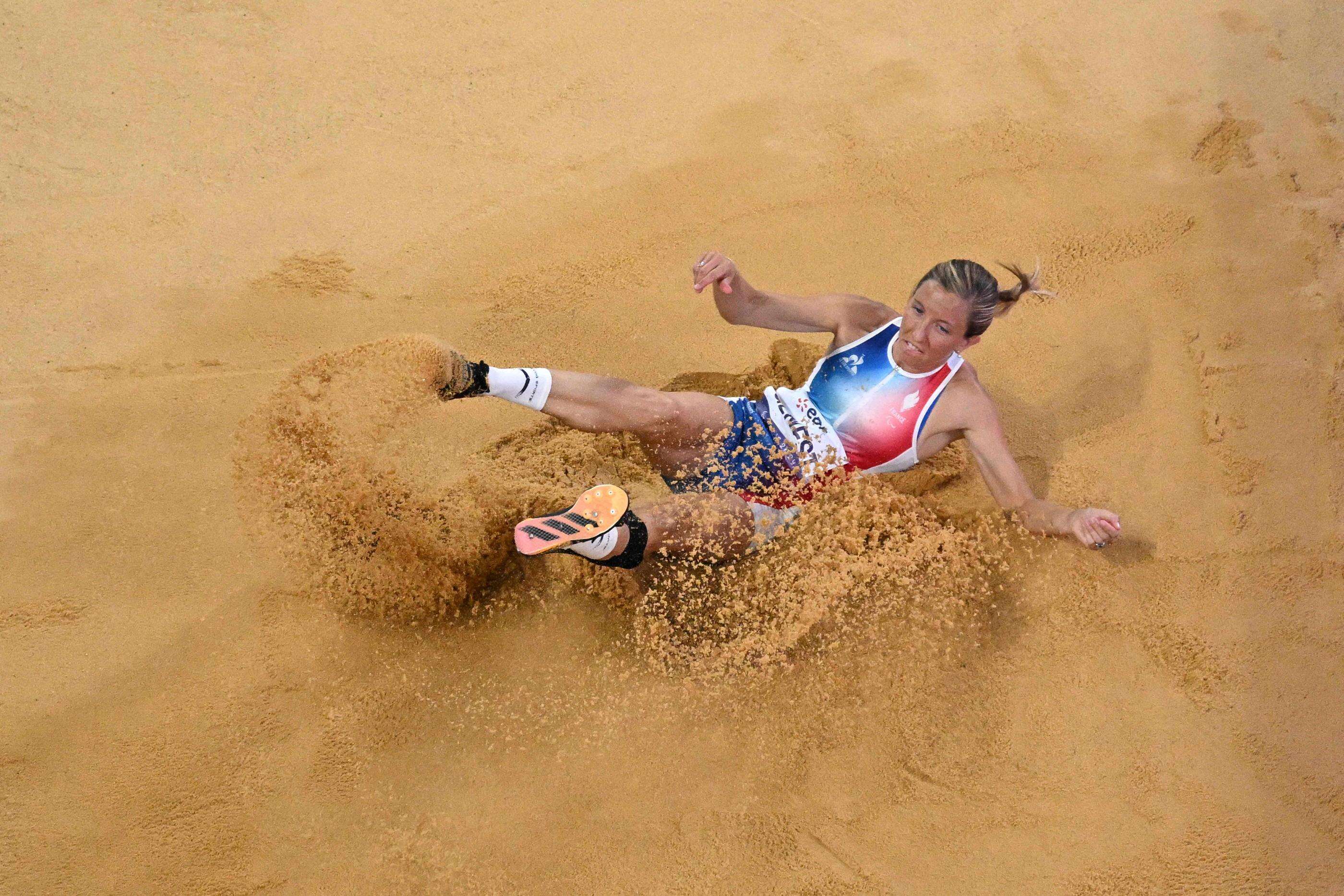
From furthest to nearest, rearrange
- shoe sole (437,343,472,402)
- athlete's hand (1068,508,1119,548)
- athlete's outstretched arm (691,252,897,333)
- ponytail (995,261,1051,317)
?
athlete's outstretched arm (691,252,897,333), ponytail (995,261,1051,317), shoe sole (437,343,472,402), athlete's hand (1068,508,1119,548)

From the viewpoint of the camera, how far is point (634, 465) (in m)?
3.30

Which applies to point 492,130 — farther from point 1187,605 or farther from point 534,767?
point 1187,605

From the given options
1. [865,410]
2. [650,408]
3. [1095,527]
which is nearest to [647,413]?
[650,408]

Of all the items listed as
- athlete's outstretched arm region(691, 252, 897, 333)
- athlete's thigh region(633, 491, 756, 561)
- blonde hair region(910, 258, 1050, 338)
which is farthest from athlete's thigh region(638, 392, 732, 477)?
blonde hair region(910, 258, 1050, 338)

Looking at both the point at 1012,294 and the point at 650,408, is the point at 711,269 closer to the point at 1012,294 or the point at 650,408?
the point at 650,408

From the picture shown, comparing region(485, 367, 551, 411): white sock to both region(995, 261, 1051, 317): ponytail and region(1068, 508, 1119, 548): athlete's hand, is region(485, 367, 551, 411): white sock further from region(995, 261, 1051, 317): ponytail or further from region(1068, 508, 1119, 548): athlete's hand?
region(1068, 508, 1119, 548): athlete's hand

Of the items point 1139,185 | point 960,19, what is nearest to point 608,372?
Result: point 1139,185

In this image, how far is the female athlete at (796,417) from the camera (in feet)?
9.00

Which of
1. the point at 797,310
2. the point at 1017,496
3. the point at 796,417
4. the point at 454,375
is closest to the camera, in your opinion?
the point at 454,375

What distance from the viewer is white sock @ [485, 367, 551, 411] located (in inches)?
108

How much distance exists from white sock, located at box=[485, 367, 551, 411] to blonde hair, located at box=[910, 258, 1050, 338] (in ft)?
3.56

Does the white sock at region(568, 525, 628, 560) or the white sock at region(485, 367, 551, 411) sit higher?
the white sock at region(485, 367, 551, 411)

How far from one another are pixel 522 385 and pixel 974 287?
1.26m

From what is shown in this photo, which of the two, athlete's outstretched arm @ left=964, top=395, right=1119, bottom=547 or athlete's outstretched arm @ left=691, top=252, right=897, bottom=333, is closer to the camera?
athlete's outstretched arm @ left=964, top=395, right=1119, bottom=547
